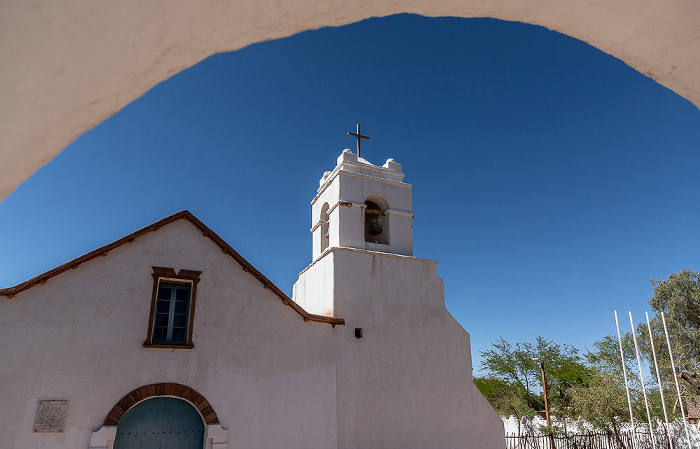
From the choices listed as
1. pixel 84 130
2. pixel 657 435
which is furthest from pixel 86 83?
pixel 657 435

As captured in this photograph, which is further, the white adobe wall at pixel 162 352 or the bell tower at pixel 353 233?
the bell tower at pixel 353 233

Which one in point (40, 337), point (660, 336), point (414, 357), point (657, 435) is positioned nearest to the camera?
point (40, 337)

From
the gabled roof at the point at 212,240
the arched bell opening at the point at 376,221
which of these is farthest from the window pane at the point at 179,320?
the arched bell opening at the point at 376,221

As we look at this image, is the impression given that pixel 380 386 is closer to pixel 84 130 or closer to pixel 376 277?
pixel 376 277

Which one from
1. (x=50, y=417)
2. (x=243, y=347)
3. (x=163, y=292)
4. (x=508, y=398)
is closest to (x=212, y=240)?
(x=163, y=292)

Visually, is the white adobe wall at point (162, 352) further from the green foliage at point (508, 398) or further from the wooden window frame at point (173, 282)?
the green foliage at point (508, 398)

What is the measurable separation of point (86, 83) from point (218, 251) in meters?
9.95

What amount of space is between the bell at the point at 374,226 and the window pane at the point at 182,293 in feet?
18.2

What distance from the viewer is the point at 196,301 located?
1070 cm

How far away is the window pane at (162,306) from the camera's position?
34.5ft

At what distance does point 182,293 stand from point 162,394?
87.9 inches

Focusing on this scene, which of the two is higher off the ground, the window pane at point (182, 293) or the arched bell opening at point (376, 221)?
the arched bell opening at point (376, 221)

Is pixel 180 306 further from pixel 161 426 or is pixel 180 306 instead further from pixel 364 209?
pixel 364 209

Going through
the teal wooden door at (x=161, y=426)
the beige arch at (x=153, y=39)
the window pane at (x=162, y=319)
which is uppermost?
the window pane at (x=162, y=319)
